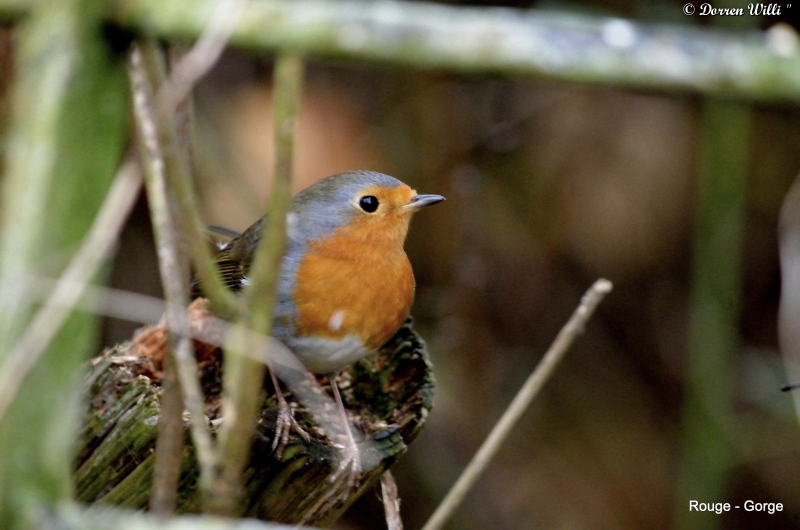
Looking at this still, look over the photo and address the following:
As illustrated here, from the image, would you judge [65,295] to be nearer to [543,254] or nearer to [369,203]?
[369,203]

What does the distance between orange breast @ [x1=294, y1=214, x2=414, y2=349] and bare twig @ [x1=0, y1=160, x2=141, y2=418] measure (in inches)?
57.3

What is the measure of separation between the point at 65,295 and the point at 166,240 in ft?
0.49

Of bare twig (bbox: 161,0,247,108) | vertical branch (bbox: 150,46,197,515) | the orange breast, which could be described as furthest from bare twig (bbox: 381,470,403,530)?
bare twig (bbox: 161,0,247,108)

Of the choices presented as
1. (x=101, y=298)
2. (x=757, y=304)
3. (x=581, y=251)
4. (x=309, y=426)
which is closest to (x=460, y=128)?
(x=581, y=251)

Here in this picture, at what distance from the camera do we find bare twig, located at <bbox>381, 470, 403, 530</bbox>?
2119 millimetres

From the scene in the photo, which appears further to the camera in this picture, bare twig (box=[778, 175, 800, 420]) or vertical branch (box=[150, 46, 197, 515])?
bare twig (box=[778, 175, 800, 420])

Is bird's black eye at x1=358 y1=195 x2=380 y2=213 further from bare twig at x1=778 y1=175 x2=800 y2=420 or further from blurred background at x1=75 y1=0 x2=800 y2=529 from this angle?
blurred background at x1=75 y1=0 x2=800 y2=529

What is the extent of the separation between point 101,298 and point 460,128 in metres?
3.71

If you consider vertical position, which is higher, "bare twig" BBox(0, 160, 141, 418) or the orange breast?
"bare twig" BBox(0, 160, 141, 418)

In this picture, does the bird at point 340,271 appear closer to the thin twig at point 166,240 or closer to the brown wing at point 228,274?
the brown wing at point 228,274

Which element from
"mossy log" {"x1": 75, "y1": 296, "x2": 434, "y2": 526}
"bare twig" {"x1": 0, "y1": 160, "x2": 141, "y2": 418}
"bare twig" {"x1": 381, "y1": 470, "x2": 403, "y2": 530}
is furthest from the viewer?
"bare twig" {"x1": 381, "y1": 470, "x2": 403, "y2": 530}

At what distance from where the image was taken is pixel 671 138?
5.26 m

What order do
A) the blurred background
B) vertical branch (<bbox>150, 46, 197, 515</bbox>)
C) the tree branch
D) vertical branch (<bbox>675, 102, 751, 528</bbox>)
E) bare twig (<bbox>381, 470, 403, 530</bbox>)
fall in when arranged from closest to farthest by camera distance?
the tree branch, vertical branch (<bbox>150, 46, 197, 515</bbox>), bare twig (<bbox>381, 470, 403, 530</bbox>), vertical branch (<bbox>675, 102, 751, 528</bbox>), the blurred background

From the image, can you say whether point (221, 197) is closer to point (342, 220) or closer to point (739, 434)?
point (342, 220)
